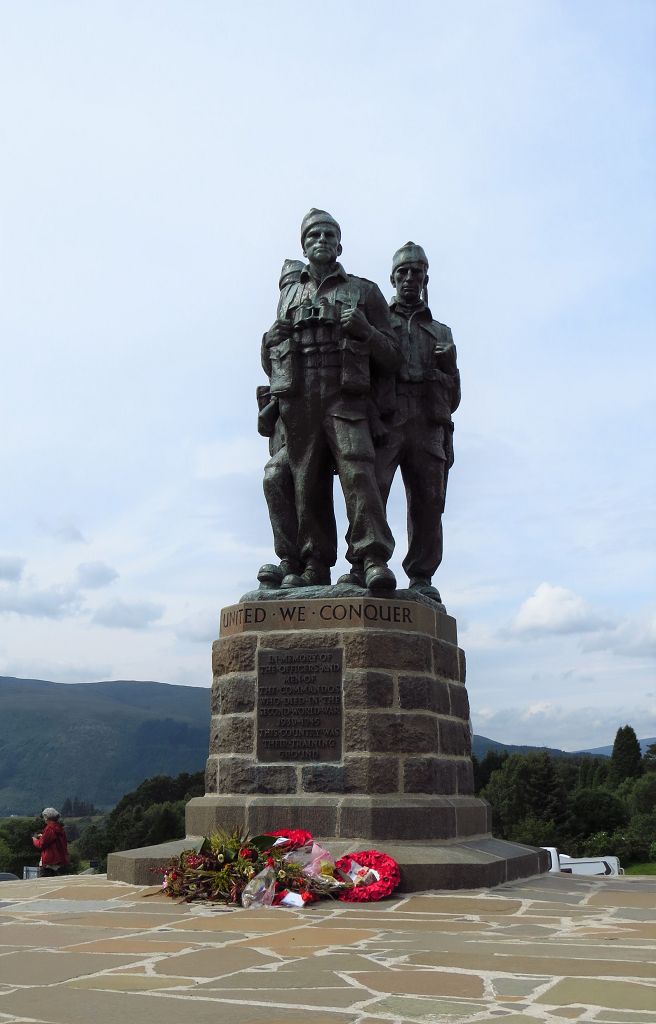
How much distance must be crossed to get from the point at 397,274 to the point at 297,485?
2.33m

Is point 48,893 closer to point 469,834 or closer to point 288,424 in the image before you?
point 469,834

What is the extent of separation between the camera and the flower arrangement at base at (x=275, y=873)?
6.54 m

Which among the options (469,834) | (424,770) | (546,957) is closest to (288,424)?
(424,770)

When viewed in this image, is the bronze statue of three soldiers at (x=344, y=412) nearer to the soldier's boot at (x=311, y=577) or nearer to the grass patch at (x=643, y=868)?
the soldier's boot at (x=311, y=577)

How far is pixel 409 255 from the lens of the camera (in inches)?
386

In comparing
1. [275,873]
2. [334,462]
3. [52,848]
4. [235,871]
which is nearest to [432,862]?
[275,873]

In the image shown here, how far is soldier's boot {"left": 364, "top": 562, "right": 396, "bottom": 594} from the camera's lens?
830 cm

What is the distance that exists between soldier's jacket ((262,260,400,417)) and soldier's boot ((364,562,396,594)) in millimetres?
1308

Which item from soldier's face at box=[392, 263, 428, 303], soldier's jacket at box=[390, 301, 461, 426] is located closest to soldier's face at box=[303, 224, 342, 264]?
soldier's jacket at box=[390, 301, 461, 426]

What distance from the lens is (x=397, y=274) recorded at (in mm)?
9883

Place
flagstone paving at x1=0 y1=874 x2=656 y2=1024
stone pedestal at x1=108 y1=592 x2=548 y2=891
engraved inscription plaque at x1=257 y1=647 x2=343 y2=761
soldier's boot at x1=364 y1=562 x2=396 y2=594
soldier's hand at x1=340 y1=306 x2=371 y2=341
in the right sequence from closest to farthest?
flagstone paving at x1=0 y1=874 x2=656 y2=1024, stone pedestal at x1=108 y1=592 x2=548 y2=891, engraved inscription plaque at x1=257 y1=647 x2=343 y2=761, soldier's boot at x1=364 y1=562 x2=396 y2=594, soldier's hand at x1=340 y1=306 x2=371 y2=341

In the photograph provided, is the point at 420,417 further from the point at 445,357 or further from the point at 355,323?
the point at 355,323

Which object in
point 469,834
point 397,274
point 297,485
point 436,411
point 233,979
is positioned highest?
point 397,274

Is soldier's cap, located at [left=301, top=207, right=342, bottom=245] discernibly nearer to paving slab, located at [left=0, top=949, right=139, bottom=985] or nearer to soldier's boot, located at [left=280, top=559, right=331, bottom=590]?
soldier's boot, located at [left=280, top=559, right=331, bottom=590]
